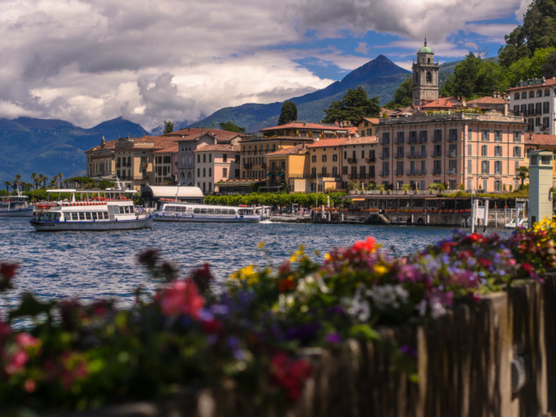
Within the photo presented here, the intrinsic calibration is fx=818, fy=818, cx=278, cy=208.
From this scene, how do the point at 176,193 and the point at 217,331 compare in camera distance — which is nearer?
the point at 217,331

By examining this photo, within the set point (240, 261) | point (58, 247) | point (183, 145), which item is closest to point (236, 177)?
point (183, 145)

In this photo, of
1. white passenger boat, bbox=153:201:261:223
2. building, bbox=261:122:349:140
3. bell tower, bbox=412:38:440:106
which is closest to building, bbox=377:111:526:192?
white passenger boat, bbox=153:201:261:223

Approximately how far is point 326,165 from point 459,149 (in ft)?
83.0

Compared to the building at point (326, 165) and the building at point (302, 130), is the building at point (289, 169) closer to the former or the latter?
the building at point (326, 165)

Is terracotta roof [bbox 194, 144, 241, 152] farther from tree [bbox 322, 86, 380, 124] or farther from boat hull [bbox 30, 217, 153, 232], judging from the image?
boat hull [bbox 30, 217, 153, 232]

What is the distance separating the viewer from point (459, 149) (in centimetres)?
9656

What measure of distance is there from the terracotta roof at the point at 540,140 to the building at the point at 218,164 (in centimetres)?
5293

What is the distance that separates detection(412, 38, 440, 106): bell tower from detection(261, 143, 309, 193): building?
41.8 m

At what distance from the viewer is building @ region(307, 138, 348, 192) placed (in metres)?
116

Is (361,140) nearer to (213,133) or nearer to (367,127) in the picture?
(367,127)

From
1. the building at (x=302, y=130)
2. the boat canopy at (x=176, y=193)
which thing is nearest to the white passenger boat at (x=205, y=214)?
the building at (x=302, y=130)

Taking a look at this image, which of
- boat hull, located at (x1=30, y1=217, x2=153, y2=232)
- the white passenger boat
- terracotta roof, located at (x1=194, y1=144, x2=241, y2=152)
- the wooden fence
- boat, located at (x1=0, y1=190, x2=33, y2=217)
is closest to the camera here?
the wooden fence

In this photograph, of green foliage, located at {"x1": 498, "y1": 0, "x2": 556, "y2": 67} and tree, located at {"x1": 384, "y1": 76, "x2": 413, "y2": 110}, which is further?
tree, located at {"x1": 384, "y1": 76, "x2": 413, "y2": 110}

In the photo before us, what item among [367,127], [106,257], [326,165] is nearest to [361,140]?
[367,127]
